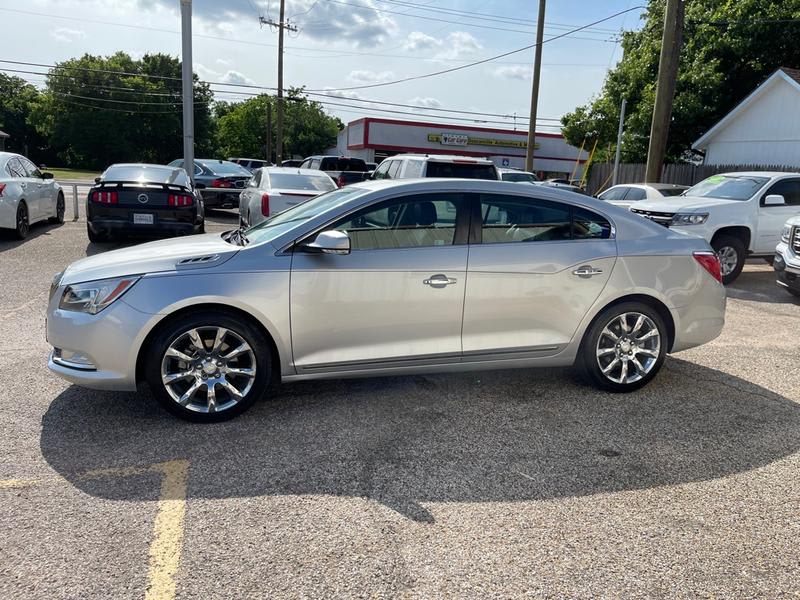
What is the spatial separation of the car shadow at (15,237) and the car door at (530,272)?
8882 millimetres

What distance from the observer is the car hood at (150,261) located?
13.4 feet

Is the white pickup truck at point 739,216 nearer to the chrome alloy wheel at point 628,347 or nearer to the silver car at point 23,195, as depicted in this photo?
the chrome alloy wheel at point 628,347

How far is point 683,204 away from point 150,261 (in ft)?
29.4

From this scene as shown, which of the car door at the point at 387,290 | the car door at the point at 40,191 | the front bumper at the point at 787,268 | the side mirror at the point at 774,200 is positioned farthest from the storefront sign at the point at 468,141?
the car door at the point at 387,290

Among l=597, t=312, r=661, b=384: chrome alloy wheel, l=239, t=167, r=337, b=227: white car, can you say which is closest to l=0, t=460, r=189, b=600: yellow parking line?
l=597, t=312, r=661, b=384: chrome alloy wheel

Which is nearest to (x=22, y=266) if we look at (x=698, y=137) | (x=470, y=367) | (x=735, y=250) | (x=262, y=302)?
(x=262, y=302)

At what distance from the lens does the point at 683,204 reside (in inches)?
414

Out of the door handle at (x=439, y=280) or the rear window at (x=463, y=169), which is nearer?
the door handle at (x=439, y=280)

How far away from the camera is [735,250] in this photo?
408 inches

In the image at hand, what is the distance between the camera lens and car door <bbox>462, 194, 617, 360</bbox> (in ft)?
14.9

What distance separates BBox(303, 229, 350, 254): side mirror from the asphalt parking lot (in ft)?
3.77

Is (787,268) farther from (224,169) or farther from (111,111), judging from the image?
(111,111)

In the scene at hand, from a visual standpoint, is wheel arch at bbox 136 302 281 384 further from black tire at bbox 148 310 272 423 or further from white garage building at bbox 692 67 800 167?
white garage building at bbox 692 67 800 167

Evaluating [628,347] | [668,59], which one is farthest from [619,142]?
[628,347]
